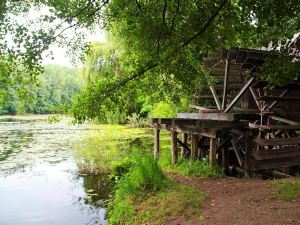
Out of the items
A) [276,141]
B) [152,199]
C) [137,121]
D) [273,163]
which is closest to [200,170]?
[273,163]

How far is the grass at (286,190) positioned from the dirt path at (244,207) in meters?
0.15

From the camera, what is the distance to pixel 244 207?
595 centimetres

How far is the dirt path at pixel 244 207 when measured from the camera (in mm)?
5316

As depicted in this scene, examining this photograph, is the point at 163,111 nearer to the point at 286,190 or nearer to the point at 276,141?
the point at 276,141

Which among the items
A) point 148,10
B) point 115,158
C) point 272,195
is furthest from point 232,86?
point 148,10

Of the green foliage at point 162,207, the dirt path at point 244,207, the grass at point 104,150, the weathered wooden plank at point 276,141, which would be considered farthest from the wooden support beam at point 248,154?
the grass at point 104,150

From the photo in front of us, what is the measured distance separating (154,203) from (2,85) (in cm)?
377

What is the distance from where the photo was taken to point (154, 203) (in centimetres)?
682

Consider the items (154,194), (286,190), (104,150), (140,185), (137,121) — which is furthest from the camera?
(137,121)

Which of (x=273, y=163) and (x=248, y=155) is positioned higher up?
(x=248, y=155)

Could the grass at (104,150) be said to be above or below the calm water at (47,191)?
above

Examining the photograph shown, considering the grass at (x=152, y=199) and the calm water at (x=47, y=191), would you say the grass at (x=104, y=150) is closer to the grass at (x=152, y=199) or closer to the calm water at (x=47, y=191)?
the calm water at (x=47, y=191)

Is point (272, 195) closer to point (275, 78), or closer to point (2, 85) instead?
point (275, 78)

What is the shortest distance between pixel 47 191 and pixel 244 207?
6.71 metres
